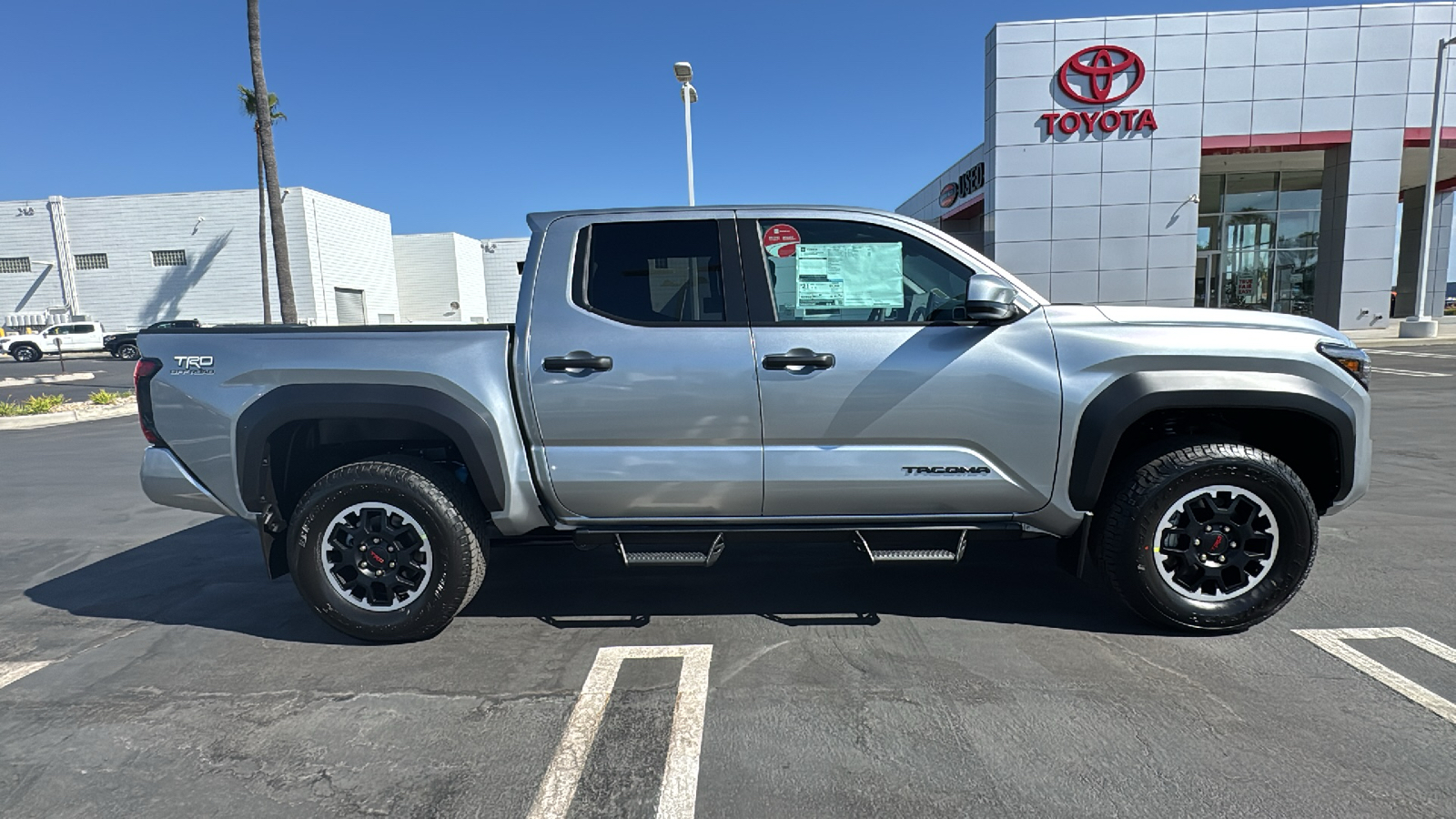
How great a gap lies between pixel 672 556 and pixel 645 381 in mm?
790

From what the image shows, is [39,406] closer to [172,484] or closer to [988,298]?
[172,484]

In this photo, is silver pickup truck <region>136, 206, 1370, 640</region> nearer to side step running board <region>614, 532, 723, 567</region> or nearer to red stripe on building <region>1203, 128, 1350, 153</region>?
side step running board <region>614, 532, 723, 567</region>

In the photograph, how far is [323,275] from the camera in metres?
41.0

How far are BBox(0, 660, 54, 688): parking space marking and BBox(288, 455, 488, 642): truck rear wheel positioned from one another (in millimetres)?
1186

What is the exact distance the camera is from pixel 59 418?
12.9 meters

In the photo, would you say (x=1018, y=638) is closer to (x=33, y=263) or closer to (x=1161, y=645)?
(x=1161, y=645)

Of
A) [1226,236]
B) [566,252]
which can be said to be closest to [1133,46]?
[1226,236]

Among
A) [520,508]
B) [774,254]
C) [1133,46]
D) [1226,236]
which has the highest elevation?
[1133,46]

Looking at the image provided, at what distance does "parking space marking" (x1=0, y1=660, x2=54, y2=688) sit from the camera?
10.5 ft

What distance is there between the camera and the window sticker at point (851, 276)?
3.35m

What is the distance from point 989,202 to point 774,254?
20.9 metres

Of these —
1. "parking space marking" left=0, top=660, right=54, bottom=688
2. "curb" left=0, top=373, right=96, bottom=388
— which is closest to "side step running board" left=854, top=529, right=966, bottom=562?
"parking space marking" left=0, top=660, right=54, bottom=688

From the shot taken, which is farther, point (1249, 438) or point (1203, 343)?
point (1249, 438)

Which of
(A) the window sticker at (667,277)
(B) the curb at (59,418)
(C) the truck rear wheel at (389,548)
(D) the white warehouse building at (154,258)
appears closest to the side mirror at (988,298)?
(A) the window sticker at (667,277)
